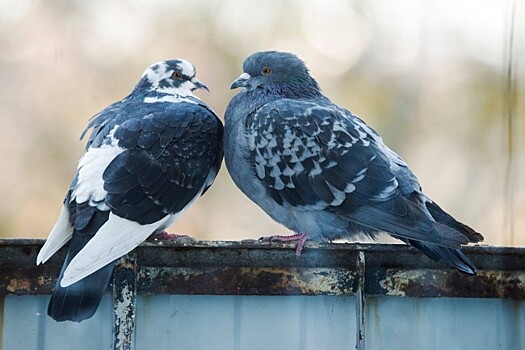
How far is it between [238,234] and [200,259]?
6195 millimetres

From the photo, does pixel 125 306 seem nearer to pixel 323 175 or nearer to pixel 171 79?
pixel 323 175

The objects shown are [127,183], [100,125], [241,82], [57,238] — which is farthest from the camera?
[241,82]

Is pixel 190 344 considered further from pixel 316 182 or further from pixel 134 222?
pixel 316 182

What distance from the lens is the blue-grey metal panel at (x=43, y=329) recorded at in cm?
386

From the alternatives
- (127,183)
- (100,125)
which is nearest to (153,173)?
(127,183)

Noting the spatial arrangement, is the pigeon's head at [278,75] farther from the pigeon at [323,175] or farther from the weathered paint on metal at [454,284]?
the weathered paint on metal at [454,284]

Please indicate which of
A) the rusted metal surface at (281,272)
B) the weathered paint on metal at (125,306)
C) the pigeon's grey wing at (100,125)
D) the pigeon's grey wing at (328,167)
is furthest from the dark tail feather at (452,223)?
the pigeon's grey wing at (100,125)

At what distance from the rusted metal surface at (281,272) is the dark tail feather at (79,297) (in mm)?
135

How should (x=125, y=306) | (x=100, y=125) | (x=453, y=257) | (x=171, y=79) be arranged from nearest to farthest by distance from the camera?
1. (x=125, y=306)
2. (x=453, y=257)
3. (x=100, y=125)
4. (x=171, y=79)

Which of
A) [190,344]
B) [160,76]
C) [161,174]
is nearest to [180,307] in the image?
[190,344]

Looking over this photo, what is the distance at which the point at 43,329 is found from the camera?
3.94 m

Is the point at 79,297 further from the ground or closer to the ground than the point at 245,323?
further from the ground

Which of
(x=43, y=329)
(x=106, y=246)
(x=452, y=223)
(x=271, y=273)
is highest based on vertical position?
(x=452, y=223)

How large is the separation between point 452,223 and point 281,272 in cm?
141
